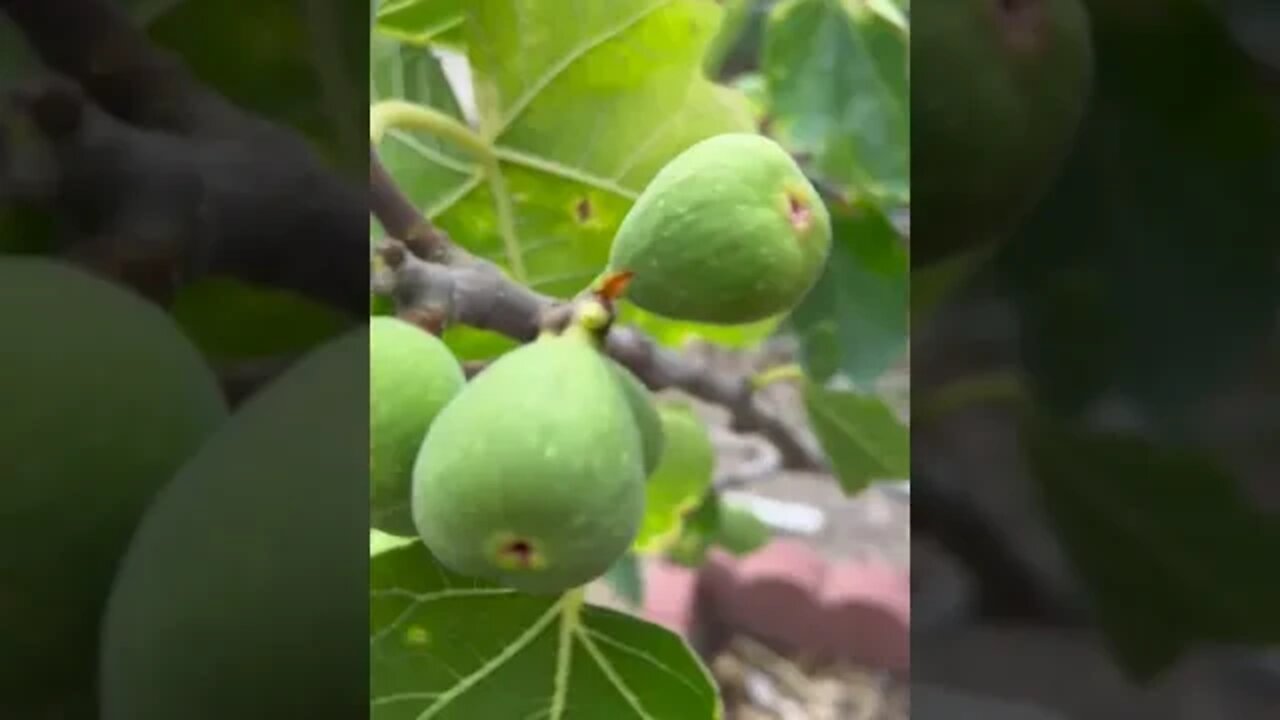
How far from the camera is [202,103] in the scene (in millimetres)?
255

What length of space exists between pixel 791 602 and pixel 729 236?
28 cm

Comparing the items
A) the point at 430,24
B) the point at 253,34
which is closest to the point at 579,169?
the point at 430,24

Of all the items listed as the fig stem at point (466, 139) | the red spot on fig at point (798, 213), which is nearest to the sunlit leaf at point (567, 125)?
the fig stem at point (466, 139)

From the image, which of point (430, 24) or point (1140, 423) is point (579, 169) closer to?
point (430, 24)

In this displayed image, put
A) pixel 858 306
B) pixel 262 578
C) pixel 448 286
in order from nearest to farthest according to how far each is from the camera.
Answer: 1. pixel 262 578
2. pixel 448 286
3. pixel 858 306

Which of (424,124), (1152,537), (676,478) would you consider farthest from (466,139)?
(1152,537)

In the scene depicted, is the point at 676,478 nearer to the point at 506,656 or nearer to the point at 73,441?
the point at 506,656

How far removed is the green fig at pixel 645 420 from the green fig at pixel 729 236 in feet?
→ 0.07

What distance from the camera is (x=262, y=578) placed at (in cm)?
23

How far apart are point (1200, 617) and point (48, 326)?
1.01 feet

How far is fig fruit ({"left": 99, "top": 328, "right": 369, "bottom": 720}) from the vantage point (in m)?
0.23

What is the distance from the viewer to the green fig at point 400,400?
30cm

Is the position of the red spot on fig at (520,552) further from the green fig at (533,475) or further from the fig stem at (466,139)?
the fig stem at (466,139)

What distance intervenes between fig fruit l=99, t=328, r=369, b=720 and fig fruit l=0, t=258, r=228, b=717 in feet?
0.04
